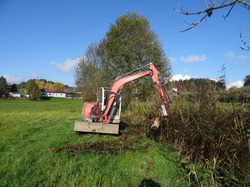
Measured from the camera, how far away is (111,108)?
8680 mm

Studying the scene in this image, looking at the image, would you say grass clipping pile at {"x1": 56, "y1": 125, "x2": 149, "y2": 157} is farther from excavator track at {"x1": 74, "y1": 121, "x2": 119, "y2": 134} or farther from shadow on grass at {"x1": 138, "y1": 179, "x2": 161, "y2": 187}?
shadow on grass at {"x1": 138, "y1": 179, "x2": 161, "y2": 187}

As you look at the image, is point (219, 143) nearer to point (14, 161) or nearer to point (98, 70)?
point (14, 161)

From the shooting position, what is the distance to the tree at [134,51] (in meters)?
14.9

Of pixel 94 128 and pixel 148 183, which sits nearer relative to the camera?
pixel 148 183

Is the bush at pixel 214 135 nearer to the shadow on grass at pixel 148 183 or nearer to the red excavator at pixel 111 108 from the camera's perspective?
the red excavator at pixel 111 108

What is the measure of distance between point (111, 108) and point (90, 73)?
1781 centimetres

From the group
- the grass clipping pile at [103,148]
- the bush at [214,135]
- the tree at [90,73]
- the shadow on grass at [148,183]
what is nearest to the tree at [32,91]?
the tree at [90,73]

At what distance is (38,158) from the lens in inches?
186

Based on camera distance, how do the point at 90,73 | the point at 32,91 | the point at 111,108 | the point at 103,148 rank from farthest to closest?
the point at 32,91
the point at 90,73
the point at 111,108
the point at 103,148

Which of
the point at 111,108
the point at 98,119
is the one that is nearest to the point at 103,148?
the point at 98,119

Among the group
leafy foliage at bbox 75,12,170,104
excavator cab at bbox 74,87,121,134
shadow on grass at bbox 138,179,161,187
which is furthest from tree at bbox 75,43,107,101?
shadow on grass at bbox 138,179,161,187

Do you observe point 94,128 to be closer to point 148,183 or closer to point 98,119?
point 98,119

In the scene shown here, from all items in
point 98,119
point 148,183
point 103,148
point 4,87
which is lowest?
point 148,183

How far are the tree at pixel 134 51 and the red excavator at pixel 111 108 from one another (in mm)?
6308
